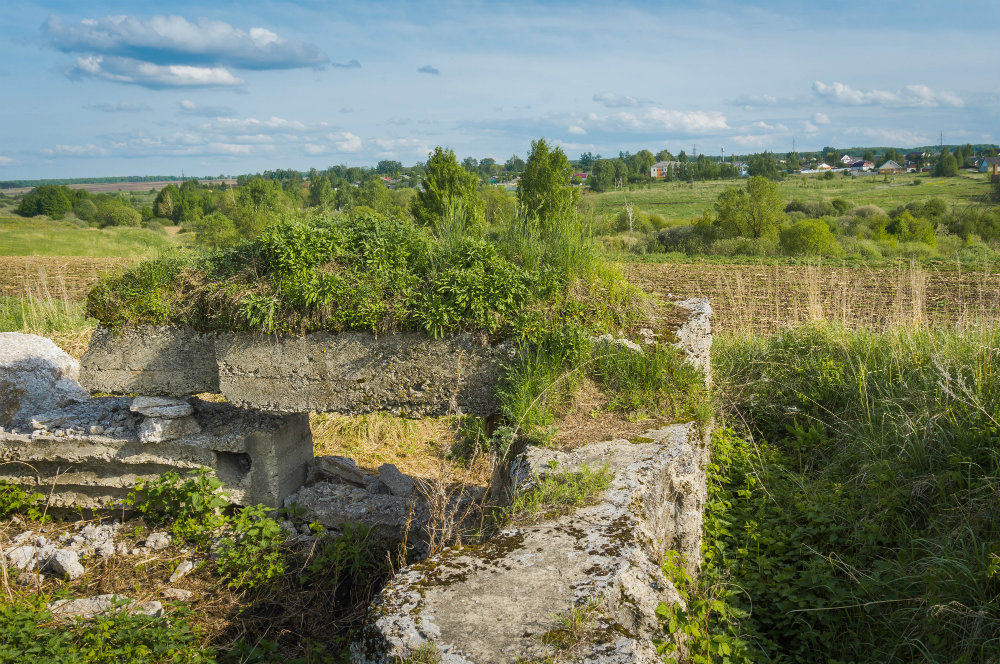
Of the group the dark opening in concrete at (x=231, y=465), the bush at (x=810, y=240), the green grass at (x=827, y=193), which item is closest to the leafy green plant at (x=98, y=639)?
the dark opening in concrete at (x=231, y=465)

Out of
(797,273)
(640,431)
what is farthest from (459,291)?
(797,273)

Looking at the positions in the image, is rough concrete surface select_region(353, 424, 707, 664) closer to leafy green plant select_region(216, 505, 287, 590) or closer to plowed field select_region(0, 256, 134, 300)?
leafy green plant select_region(216, 505, 287, 590)

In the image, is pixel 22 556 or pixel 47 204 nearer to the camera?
pixel 22 556

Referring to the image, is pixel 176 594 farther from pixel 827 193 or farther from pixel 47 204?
pixel 827 193

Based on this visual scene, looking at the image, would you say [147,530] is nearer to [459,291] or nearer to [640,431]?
[459,291]

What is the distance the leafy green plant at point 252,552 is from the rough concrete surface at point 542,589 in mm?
2056

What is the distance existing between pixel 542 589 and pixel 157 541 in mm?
3613

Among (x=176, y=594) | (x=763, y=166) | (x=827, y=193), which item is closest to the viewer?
(x=176, y=594)

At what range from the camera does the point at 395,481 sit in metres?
5.89

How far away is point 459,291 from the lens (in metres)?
4.56

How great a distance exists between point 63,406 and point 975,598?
7180mm

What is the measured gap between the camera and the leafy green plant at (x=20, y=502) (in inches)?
207

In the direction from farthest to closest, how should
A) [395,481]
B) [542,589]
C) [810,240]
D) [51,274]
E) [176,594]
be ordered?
[810,240]
[51,274]
[395,481]
[176,594]
[542,589]

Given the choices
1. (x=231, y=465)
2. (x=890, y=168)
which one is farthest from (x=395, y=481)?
(x=890, y=168)
